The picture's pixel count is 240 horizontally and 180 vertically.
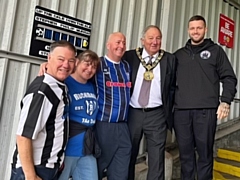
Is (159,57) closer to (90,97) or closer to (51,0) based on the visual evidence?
(90,97)

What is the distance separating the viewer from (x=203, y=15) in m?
4.06

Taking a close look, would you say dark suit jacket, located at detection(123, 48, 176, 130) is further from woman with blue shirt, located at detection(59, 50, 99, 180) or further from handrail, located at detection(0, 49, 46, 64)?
handrail, located at detection(0, 49, 46, 64)

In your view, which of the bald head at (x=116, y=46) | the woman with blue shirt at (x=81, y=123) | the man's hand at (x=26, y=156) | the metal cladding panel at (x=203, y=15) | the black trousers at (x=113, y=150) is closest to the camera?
the man's hand at (x=26, y=156)

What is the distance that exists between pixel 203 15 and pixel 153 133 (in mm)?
2722

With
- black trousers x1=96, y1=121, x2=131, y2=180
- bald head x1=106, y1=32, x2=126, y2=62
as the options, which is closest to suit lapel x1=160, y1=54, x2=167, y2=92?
bald head x1=106, y1=32, x2=126, y2=62

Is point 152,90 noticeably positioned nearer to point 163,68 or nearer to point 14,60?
point 163,68

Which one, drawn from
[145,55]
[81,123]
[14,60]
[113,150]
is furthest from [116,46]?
[14,60]

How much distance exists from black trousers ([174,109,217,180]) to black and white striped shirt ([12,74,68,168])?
3.56 ft

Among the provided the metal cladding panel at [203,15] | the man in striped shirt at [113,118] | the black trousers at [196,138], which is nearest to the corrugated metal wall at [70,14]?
the metal cladding panel at [203,15]

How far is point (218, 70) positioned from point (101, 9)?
1340mm

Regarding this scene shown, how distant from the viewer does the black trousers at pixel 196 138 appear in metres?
2.08

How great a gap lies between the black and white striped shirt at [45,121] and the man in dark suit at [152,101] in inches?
30.7

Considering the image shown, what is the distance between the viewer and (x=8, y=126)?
2164mm

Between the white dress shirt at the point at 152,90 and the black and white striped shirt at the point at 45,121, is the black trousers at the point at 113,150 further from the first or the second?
the black and white striped shirt at the point at 45,121
